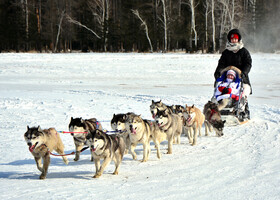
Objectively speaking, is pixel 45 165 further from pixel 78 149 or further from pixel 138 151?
pixel 138 151

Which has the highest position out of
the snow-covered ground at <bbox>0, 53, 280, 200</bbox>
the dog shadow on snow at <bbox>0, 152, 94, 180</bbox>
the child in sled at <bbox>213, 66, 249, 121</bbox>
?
the child in sled at <bbox>213, 66, 249, 121</bbox>

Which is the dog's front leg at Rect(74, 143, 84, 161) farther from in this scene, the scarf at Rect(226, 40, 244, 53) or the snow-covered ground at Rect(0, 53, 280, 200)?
the scarf at Rect(226, 40, 244, 53)

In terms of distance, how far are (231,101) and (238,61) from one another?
1.21 m

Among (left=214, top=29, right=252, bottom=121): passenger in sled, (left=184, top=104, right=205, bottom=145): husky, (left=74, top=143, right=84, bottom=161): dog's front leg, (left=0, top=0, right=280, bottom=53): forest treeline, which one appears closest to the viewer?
(left=74, top=143, right=84, bottom=161): dog's front leg

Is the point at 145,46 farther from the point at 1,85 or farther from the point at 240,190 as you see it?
the point at 240,190

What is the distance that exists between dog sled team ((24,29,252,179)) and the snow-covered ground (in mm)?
245

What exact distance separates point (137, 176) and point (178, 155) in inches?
52.4

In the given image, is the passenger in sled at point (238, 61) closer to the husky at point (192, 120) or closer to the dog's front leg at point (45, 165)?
the husky at point (192, 120)

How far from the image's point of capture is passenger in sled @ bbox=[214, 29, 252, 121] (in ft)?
26.7

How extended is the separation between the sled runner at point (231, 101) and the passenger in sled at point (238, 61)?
16cm

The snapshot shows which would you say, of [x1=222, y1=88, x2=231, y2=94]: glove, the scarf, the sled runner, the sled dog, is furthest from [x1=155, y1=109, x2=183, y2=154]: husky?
the scarf

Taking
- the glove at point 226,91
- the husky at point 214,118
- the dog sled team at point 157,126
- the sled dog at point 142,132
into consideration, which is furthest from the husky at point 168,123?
the glove at point 226,91

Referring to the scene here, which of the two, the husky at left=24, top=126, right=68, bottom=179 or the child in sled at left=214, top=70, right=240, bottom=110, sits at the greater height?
the child in sled at left=214, top=70, right=240, bottom=110

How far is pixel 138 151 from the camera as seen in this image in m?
6.41
